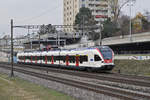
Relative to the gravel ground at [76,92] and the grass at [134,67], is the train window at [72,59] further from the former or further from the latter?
the gravel ground at [76,92]

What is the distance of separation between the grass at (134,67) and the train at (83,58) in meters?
3.62

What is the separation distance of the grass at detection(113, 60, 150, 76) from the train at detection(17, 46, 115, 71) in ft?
11.9

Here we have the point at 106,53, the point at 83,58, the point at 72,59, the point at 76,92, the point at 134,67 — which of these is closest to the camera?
the point at 76,92

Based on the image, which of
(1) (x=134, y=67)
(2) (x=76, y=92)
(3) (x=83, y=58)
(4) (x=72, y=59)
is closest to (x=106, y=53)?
(3) (x=83, y=58)

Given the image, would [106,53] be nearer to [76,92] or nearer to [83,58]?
[83,58]

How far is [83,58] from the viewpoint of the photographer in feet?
97.9

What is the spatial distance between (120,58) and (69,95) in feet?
76.3

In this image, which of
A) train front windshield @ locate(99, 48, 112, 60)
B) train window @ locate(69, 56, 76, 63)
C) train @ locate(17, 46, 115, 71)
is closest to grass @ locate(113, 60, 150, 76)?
train @ locate(17, 46, 115, 71)

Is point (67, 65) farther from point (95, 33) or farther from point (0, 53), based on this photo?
point (0, 53)

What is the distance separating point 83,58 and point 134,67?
21.6 feet

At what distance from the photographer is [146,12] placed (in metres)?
78.8

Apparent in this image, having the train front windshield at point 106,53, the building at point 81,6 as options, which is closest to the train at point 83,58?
the train front windshield at point 106,53

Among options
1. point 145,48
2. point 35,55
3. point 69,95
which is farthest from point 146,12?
point 69,95

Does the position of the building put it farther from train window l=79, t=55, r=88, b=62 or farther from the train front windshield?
the train front windshield
